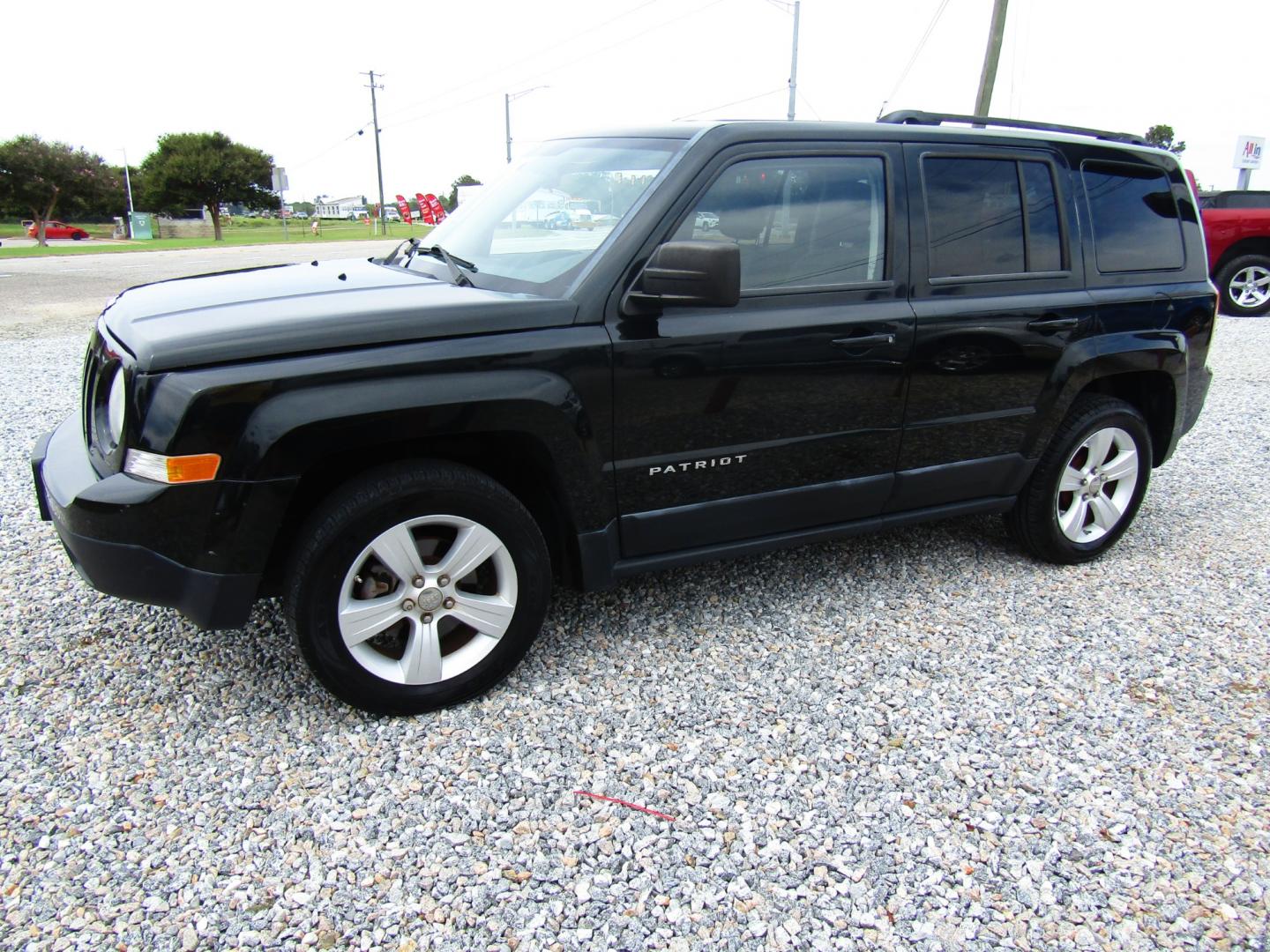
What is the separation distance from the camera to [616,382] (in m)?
2.82

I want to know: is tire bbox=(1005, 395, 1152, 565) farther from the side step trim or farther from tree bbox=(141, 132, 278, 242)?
tree bbox=(141, 132, 278, 242)

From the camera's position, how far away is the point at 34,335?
10117 mm

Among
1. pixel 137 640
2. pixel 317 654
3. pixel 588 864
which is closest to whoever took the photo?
pixel 588 864

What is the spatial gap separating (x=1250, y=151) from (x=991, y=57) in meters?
5.98

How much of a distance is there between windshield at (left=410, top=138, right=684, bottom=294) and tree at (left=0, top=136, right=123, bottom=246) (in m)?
45.2

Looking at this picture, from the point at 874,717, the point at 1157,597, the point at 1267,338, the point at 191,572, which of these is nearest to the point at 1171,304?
the point at 1157,597

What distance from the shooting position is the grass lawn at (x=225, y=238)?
3069 centimetres

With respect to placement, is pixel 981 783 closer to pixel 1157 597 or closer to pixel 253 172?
pixel 1157 597

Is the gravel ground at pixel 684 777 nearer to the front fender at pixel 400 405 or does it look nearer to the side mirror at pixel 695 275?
the front fender at pixel 400 405

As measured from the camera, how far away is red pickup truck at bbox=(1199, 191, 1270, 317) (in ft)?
38.9

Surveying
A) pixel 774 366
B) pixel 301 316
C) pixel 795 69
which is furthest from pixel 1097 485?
pixel 795 69

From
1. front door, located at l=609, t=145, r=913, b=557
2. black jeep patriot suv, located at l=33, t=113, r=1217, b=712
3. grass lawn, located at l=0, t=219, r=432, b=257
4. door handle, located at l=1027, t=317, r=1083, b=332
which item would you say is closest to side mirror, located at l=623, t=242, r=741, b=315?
black jeep patriot suv, located at l=33, t=113, r=1217, b=712

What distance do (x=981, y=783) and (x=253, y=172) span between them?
53.5m

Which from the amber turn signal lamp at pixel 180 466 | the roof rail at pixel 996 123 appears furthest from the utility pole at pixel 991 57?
the amber turn signal lamp at pixel 180 466
